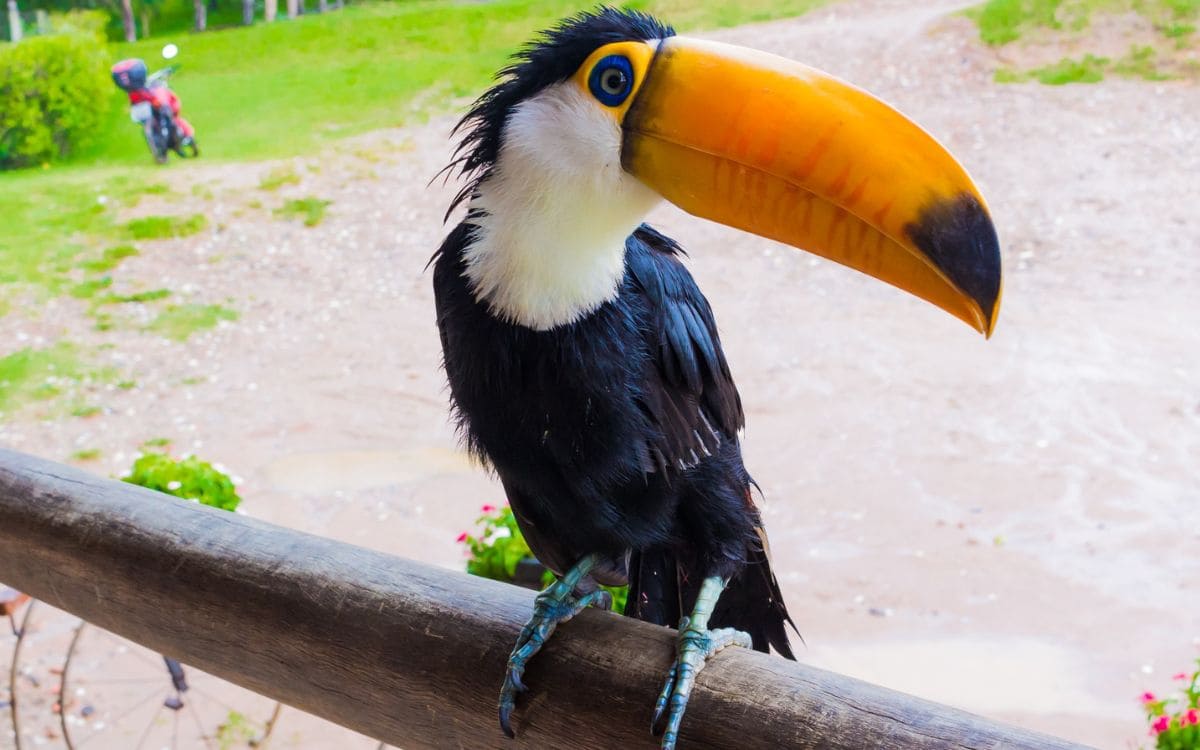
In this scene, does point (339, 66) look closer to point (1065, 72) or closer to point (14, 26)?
point (14, 26)

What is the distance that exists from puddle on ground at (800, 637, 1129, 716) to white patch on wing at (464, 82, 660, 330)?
5.96 feet

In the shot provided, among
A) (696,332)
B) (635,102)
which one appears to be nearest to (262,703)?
(696,332)

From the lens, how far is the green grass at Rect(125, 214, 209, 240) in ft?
13.6

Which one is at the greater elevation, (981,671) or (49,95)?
(49,95)

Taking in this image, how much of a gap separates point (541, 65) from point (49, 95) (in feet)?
11.7

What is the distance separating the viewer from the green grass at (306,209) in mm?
4402

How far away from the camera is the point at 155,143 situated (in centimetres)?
410

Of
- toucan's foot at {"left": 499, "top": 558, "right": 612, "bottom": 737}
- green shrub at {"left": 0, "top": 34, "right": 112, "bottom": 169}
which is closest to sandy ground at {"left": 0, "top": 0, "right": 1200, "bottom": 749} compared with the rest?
green shrub at {"left": 0, "top": 34, "right": 112, "bottom": 169}

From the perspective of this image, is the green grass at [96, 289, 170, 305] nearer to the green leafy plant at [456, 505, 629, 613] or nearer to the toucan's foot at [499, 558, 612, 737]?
the green leafy plant at [456, 505, 629, 613]

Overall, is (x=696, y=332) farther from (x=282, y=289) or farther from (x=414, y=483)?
(x=282, y=289)

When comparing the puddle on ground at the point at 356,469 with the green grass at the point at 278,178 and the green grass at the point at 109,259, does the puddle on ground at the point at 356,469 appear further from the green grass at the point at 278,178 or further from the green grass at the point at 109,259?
the green grass at the point at 278,178

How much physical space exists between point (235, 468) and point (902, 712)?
10.1 feet

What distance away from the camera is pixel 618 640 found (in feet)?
3.43

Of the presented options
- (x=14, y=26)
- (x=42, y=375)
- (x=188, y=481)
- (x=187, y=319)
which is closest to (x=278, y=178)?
(x=187, y=319)
